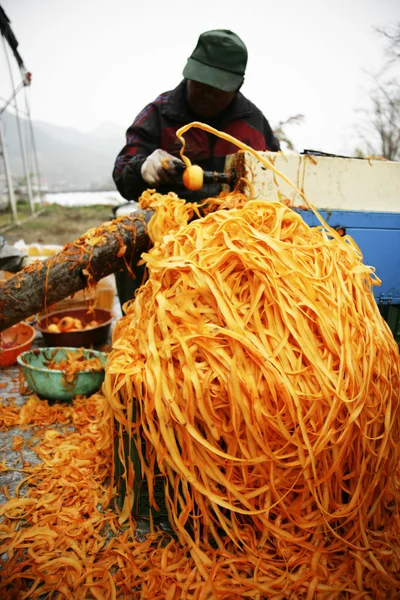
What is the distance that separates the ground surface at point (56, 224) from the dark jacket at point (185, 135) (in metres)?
6.64

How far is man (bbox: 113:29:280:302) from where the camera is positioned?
2896 millimetres

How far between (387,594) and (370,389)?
2.27ft

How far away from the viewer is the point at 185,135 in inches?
130

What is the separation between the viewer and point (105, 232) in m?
2.44

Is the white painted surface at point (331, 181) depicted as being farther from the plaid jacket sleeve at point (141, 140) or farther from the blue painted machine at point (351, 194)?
the plaid jacket sleeve at point (141, 140)

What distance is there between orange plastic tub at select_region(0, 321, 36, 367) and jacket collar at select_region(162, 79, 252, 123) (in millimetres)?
2346

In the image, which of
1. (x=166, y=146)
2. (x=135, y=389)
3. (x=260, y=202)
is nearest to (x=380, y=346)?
(x=260, y=202)

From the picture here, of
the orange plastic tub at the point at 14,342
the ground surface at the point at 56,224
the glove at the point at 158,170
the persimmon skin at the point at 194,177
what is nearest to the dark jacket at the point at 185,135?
the glove at the point at 158,170

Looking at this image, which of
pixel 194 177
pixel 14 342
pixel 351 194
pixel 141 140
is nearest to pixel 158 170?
pixel 194 177

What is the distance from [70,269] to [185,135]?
5.59 ft

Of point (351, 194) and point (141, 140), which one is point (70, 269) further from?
point (351, 194)

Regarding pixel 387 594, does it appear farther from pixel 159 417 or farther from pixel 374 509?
pixel 159 417

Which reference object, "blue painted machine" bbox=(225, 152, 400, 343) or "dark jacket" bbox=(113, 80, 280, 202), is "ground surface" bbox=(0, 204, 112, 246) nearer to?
"dark jacket" bbox=(113, 80, 280, 202)

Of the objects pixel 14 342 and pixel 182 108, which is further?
pixel 14 342
